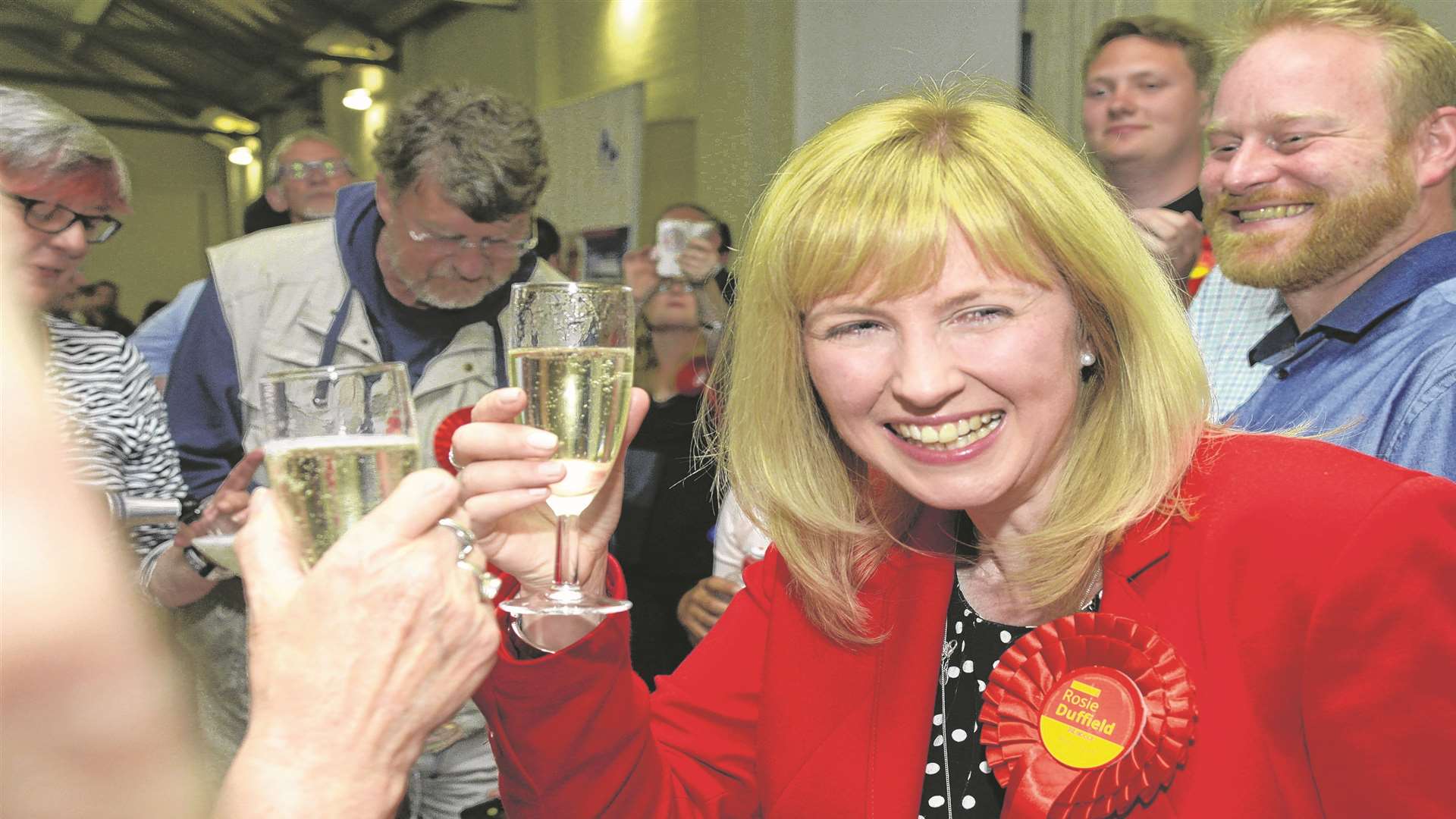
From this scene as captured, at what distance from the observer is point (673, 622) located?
2.67 m

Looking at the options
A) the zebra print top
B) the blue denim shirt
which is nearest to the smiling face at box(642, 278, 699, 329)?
the zebra print top

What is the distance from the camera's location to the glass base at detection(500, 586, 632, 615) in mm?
955

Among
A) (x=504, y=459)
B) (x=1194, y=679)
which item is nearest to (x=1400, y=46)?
(x=1194, y=679)

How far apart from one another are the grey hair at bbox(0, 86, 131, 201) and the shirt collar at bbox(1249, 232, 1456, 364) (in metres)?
2.16

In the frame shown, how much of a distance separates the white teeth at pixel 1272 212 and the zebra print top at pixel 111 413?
2102mm

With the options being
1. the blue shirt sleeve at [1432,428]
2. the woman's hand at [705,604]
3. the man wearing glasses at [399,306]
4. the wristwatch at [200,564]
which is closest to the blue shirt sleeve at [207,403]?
the man wearing glasses at [399,306]

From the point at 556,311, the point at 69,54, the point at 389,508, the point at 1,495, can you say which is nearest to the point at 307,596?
the point at 389,508

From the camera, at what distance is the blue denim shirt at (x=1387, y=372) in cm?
172

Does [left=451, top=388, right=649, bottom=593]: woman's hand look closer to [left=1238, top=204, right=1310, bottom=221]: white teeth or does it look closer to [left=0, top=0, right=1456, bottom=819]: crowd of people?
[left=0, top=0, right=1456, bottom=819]: crowd of people

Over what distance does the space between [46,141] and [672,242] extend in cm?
160

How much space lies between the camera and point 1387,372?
6.01 ft

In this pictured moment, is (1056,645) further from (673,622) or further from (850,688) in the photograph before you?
(673,622)

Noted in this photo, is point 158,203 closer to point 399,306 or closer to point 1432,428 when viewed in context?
point 399,306

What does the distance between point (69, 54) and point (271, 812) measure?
433 centimetres
